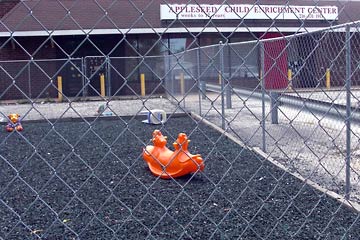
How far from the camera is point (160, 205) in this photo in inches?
189

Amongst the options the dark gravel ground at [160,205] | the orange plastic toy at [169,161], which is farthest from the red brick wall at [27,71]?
the orange plastic toy at [169,161]

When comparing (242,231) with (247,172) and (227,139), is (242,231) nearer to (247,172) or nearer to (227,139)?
(247,172)

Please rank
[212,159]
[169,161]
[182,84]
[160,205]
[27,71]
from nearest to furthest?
[160,205]
[169,161]
[212,159]
[182,84]
[27,71]

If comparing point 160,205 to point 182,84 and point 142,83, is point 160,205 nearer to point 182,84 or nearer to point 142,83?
point 182,84

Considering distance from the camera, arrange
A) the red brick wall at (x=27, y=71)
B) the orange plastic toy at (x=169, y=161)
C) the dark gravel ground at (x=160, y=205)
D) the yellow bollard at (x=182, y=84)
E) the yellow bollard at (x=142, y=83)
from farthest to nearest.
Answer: the yellow bollard at (x=142, y=83)
the red brick wall at (x=27, y=71)
the yellow bollard at (x=182, y=84)
the orange plastic toy at (x=169, y=161)
the dark gravel ground at (x=160, y=205)

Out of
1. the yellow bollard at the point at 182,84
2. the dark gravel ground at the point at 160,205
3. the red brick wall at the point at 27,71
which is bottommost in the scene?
the red brick wall at the point at 27,71

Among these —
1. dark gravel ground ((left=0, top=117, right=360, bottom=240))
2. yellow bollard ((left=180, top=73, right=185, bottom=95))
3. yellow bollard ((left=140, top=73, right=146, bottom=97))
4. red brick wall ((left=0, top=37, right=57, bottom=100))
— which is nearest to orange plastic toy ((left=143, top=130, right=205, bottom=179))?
dark gravel ground ((left=0, top=117, right=360, bottom=240))

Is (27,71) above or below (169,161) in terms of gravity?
below

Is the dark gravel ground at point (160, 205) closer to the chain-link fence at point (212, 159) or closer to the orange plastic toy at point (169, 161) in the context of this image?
the chain-link fence at point (212, 159)

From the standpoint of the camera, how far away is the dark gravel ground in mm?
4078

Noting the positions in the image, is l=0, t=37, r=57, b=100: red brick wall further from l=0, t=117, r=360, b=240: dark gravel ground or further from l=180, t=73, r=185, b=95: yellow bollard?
l=0, t=117, r=360, b=240: dark gravel ground

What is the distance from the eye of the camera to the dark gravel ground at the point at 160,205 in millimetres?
4078

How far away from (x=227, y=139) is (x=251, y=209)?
14.2ft

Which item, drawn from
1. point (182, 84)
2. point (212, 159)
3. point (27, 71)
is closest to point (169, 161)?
point (212, 159)
